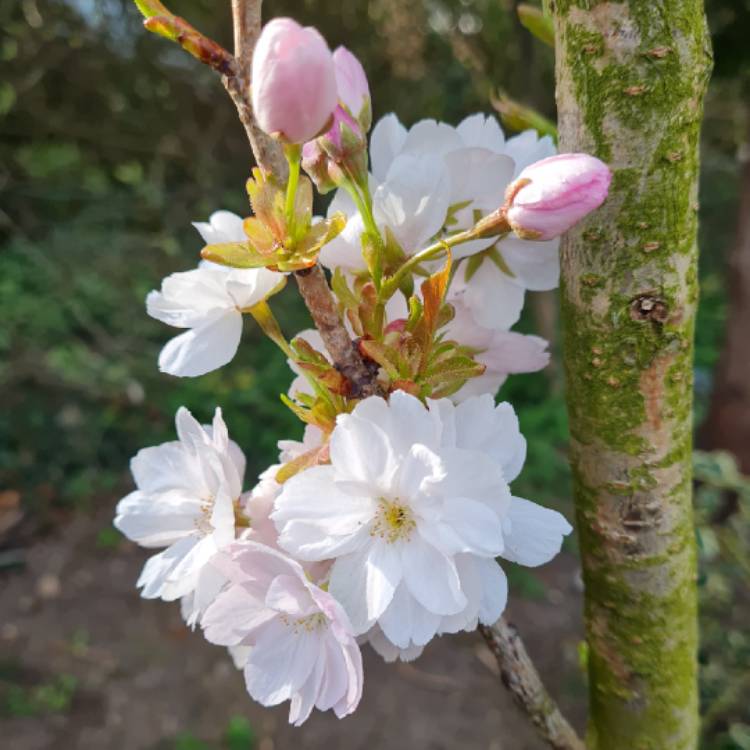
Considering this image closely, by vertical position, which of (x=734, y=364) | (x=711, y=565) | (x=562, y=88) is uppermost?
(x=562, y=88)

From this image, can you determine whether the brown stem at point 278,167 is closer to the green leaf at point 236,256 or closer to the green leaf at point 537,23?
the green leaf at point 236,256

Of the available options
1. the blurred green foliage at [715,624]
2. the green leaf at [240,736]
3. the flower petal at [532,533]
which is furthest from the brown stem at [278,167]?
the green leaf at [240,736]

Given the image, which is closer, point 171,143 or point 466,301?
point 466,301

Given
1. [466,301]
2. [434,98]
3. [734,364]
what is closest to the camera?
[466,301]

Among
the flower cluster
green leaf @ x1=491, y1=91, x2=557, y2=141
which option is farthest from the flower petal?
green leaf @ x1=491, y1=91, x2=557, y2=141

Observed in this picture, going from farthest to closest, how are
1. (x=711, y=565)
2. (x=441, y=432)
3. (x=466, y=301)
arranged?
1. (x=711, y=565)
2. (x=466, y=301)
3. (x=441, y=432)

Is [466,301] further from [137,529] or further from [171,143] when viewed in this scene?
[171,143]

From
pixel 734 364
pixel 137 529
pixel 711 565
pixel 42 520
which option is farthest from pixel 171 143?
pixel 137 529

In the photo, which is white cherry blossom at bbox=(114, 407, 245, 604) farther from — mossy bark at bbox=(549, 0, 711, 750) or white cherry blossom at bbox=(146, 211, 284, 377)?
mossy bark at bbox=(549, 0, 711, 750)
